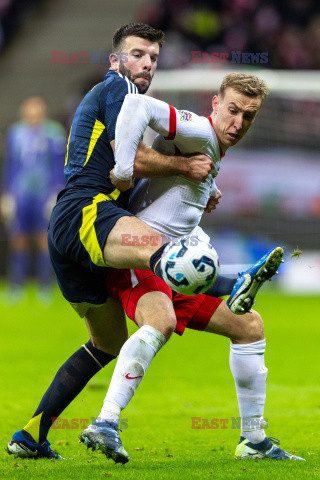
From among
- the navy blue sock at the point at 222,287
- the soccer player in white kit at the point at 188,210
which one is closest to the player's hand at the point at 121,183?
the soccer player in white kit at the point at 188,210

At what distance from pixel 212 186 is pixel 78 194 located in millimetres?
758

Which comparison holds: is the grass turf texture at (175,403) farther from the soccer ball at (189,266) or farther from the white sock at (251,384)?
the soccer ball at (189,266)

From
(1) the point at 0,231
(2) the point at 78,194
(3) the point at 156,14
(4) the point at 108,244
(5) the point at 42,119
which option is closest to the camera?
(4) the point at 108,244

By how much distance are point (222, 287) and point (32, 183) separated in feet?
27.9

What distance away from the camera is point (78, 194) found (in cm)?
397

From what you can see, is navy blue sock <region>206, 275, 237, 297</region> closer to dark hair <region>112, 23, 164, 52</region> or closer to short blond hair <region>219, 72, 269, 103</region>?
short blond hair <region>219, 72, 269, 103</region>

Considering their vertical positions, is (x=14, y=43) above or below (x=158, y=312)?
above

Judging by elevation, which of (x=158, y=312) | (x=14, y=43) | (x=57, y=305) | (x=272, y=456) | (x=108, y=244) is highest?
(x=14, y=43)

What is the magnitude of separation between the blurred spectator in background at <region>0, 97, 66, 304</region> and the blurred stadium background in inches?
96.0

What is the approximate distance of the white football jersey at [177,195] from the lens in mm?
4019

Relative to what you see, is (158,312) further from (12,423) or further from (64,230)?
(12,423)

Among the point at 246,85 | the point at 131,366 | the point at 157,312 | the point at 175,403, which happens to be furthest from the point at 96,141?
the point at 175,403

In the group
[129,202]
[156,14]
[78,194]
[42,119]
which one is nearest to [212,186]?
[129,202]

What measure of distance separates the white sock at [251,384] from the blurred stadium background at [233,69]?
329 inches
